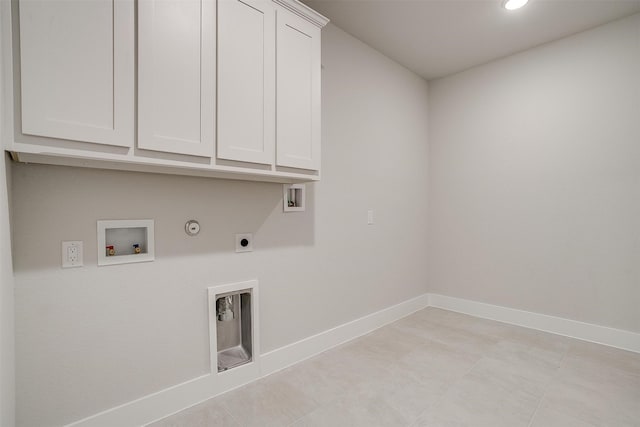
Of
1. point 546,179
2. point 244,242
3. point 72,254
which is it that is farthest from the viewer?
point 546,179

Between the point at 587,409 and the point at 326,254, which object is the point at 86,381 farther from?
the point at 587,409

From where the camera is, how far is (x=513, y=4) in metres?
2.34

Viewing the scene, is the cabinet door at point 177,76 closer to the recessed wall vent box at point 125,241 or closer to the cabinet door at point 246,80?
the cabinet door at point 246,80

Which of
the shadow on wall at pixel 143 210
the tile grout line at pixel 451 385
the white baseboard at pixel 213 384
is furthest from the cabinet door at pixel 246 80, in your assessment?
the tile grout line at pixel 451 385

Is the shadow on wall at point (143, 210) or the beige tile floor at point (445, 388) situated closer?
the shadow on wall at point (143, 210)

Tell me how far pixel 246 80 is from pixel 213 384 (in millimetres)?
1870

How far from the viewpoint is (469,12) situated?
2.50 meters

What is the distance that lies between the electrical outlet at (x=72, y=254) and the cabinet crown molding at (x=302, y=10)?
5.74ft

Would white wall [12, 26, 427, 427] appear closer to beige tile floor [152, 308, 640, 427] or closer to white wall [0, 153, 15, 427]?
white wall [0, 153, 15, 427]

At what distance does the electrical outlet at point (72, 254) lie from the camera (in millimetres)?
1471

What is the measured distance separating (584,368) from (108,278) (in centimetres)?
328

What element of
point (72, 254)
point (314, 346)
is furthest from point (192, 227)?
point (314, 346)

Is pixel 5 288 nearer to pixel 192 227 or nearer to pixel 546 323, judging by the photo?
pixel 192 227

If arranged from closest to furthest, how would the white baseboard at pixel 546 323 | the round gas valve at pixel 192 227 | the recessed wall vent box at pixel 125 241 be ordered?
the recessed wall vent box at pixel 125 241 < the round gas valve at pixel 192 227 < the white baseboard at pixel 546 323
